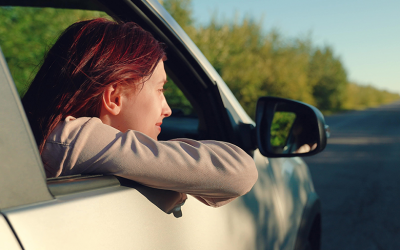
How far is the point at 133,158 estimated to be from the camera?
97cm

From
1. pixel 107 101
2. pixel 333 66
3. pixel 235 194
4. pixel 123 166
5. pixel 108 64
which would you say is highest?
pixel 108 64

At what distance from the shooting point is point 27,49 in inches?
305

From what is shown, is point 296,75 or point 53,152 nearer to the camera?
point 53,152

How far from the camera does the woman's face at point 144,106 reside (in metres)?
1.21

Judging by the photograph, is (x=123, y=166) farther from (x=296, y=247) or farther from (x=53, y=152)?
(x=296, y=247)

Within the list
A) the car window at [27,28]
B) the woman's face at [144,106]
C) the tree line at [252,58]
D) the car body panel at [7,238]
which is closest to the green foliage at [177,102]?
the woman's face at [144,106]

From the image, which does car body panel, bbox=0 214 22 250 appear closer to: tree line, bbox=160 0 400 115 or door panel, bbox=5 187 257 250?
door panel, bbox=5 187 257 250

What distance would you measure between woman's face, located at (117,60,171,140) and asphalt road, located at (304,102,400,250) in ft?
11.2

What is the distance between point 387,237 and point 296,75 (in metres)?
24.4

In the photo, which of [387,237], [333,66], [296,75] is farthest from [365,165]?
[333,66]

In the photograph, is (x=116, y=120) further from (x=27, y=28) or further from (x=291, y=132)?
(x=27, y=28)

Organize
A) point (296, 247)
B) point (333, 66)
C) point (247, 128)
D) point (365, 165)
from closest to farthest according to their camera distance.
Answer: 1. point (247, 128)
2. point (296, 247)
3. point (365, 165)
4. point (333, 66)

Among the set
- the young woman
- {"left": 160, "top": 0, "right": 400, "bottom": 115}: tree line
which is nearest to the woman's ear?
the young woman

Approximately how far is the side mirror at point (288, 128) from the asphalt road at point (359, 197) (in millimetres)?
2585
